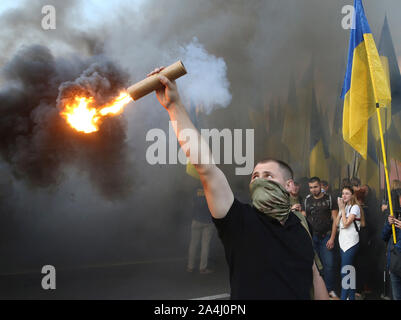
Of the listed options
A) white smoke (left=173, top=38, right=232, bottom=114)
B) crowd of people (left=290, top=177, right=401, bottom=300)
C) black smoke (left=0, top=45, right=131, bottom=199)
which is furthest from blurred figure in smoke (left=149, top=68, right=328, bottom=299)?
white smoke (left=173, top=38, right=232, bottom=114)

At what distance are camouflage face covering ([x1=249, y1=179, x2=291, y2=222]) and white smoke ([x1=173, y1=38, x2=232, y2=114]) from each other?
258 inches

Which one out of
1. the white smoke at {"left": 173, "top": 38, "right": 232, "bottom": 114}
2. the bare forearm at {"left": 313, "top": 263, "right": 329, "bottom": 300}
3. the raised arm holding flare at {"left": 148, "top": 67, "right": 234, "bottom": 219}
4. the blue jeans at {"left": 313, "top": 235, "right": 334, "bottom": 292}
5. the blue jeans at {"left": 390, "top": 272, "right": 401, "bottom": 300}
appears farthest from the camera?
the white smoke at {"left": 173, "top": 38, "right": 232, "bottom": 114}

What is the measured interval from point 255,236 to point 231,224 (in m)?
0.11

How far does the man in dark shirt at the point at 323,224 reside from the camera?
207 inches

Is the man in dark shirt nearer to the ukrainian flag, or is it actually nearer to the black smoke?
the ukrainian flag

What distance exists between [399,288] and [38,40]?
665 cm

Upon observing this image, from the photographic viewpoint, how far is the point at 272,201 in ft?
4.91

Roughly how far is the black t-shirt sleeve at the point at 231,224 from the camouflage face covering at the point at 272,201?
0.13 meters

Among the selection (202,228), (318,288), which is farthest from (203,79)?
(318,288)

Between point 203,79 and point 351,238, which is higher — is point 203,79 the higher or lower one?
the higher one

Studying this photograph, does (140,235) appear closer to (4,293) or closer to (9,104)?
(4,293)

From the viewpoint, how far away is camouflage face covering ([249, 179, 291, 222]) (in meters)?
1.50

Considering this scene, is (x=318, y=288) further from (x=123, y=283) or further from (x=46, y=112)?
(x=46, y=112)

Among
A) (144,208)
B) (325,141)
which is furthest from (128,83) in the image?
(325,141)
